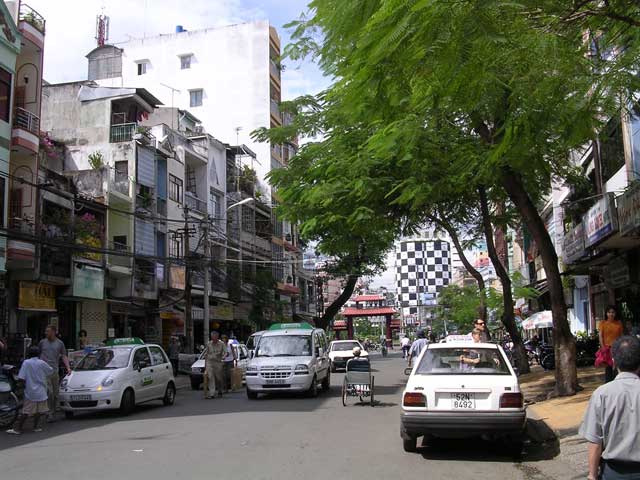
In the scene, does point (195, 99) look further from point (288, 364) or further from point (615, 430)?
point (615, 430)

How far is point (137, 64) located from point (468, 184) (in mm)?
46510

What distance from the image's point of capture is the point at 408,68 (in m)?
5.86

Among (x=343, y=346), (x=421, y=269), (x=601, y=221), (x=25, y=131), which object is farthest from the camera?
(x=421, y=269)

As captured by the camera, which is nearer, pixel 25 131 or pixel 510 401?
pixel 510 401

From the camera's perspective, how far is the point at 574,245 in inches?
819

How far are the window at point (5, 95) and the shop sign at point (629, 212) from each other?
18444 mm

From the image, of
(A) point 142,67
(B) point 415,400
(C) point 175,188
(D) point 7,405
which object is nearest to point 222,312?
(C) point 175,188

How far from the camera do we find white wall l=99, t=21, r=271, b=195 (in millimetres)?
53156

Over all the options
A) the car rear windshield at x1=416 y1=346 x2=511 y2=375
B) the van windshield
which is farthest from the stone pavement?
the van windshield

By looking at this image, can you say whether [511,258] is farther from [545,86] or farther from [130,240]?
[545,86]

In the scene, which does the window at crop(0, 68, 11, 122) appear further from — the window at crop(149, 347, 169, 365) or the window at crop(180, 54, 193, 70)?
the window at crop(180, 54, 193, 70)

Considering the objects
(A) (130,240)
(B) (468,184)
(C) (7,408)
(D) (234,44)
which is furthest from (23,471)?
(D) (234,44)

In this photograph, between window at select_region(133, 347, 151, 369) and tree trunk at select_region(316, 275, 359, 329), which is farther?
tree trunk at select_region(316, 275, 359, 329)

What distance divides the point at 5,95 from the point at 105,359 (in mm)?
10907
